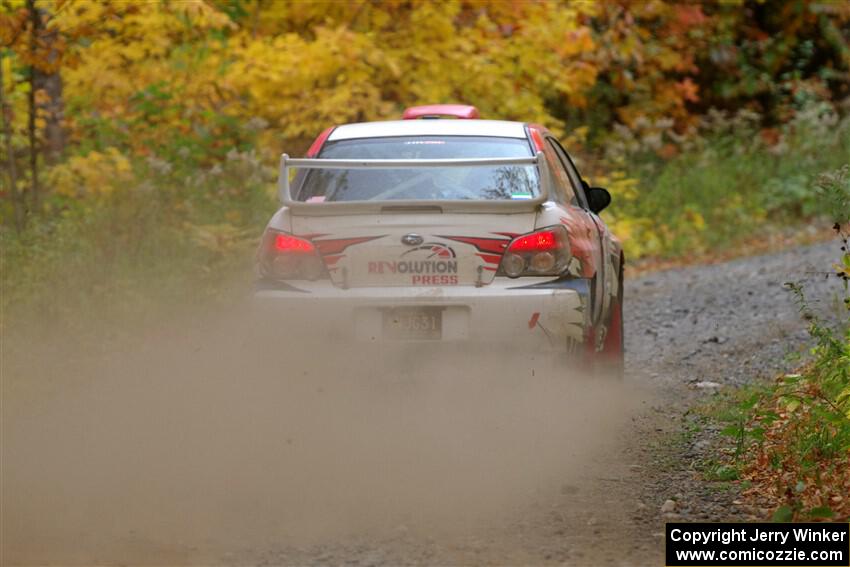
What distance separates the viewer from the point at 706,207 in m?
19.3

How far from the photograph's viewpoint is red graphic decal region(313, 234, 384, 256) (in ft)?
23.2

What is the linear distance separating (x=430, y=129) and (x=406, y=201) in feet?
3.76

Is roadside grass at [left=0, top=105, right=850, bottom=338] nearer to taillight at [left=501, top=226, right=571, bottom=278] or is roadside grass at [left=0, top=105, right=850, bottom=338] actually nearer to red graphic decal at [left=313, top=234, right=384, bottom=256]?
taillight at [left=501, top=226, right=571, bottom=278]

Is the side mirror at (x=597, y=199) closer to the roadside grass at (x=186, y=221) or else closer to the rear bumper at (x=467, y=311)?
the roadside grass at (x=186, y=221)

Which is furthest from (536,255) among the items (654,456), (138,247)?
(138,247)

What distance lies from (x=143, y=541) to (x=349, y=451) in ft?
5.39

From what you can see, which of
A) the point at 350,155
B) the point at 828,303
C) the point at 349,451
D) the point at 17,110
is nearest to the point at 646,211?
the point at 828,303

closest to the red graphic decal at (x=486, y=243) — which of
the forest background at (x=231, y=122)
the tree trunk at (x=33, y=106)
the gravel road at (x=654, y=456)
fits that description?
the gravel road at (x=654, y=456)

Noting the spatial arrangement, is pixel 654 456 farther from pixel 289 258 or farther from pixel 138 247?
pixel 138 247

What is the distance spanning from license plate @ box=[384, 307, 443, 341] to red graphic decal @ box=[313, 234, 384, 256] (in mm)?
377

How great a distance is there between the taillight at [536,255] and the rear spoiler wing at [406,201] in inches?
6.2

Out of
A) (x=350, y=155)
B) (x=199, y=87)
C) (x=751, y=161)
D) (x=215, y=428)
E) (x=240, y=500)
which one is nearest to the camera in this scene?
(x=240, y=500)

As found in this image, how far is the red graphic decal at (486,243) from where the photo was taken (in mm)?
7023

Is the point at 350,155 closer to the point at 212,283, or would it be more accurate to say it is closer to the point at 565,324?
the point at 565,324
